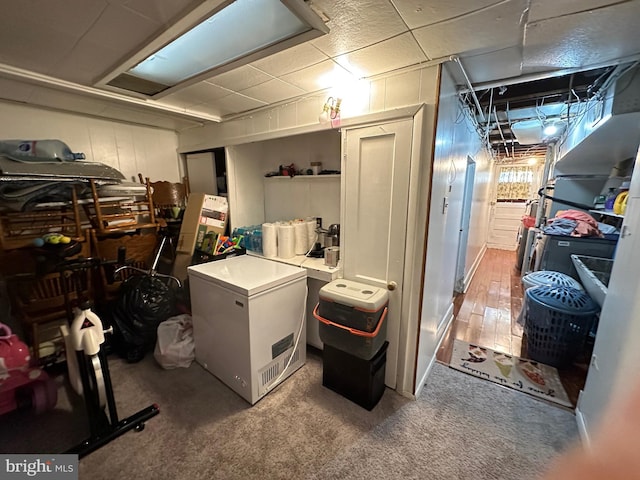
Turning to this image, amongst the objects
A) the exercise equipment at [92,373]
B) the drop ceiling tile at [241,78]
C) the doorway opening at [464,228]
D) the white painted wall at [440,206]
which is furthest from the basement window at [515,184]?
the exercise equipment at [92,373]

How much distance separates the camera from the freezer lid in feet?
5.38

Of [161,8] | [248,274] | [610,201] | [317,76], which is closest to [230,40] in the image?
[161,8]

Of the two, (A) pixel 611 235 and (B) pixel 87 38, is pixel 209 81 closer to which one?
(B) pixel 87 38

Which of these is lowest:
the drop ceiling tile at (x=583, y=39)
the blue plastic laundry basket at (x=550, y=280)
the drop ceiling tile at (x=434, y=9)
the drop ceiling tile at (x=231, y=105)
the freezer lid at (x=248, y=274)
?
the blue plastic laundry basket at (x=550, y=280)

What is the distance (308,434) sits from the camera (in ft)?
4.96

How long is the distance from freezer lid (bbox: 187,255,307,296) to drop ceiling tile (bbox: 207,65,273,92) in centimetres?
132

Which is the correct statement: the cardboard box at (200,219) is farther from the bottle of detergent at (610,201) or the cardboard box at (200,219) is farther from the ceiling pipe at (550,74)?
the bottle of detergent at (610,201)

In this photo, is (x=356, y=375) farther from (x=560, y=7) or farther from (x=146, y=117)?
(x=146, y=117)

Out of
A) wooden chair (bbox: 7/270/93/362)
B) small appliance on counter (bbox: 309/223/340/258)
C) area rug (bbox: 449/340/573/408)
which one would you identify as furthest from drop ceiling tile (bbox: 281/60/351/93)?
area rug (bbox: 449/340/573/408)

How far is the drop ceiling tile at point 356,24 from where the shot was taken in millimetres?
989

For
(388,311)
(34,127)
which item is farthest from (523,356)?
(34,127)

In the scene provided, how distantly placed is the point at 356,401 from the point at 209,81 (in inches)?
94.8

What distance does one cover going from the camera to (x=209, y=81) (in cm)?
171

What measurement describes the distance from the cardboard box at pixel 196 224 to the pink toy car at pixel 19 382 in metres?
1.19
